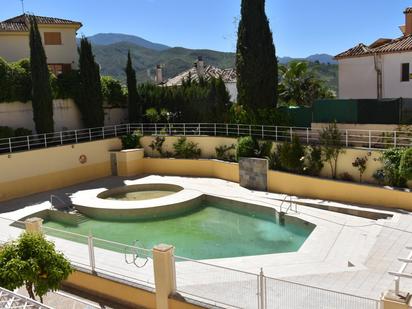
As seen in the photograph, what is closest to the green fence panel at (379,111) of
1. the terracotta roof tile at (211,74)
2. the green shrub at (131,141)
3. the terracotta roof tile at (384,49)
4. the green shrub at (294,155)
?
the green shrub at (294,155)

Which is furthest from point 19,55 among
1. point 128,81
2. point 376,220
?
point 376,220

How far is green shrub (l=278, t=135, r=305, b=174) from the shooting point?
20.1 m

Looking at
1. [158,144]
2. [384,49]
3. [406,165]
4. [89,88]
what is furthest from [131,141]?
[406,165]

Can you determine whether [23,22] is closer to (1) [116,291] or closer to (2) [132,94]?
(2) [132,94]

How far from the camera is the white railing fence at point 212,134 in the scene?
1878 cm

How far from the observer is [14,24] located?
96.7ft

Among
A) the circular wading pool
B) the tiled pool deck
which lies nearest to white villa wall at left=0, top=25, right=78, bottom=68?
the circular wading pool

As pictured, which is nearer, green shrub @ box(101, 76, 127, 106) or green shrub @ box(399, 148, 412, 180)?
green shrub @ box(399, 148, 412, 180)

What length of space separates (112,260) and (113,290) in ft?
4.99

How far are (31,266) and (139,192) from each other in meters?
14.9

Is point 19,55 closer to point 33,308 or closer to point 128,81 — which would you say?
point 128,81

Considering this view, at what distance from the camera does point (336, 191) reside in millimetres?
18625

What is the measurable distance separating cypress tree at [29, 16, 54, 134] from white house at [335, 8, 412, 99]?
17.9 metres

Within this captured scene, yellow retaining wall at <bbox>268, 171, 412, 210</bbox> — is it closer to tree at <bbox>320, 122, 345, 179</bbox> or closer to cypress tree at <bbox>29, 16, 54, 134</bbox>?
tree at <bbox>320, 122, 345, 179</bbox>
